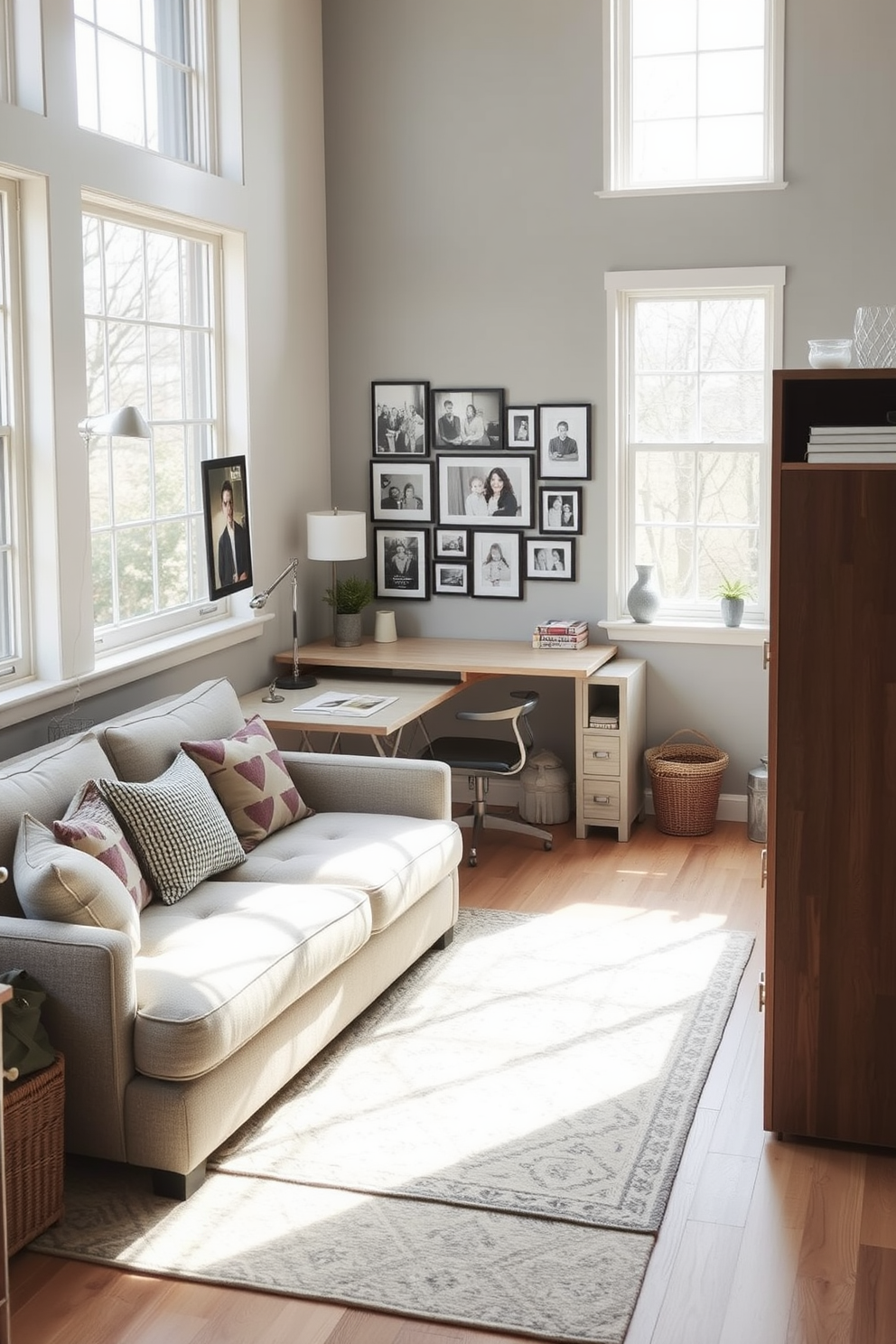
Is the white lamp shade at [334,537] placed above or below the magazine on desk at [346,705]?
above

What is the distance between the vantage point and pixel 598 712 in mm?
6328

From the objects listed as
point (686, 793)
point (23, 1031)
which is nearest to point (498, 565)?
point (686, 793)

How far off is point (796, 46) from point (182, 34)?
2.42 metres

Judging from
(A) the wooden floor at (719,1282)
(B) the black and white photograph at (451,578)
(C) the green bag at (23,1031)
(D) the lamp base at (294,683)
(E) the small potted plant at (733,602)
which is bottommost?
(A) the wooden floor at (719,1282)

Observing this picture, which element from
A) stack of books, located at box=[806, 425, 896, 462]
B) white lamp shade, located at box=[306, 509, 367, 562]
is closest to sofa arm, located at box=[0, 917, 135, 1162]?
stack of books, located at box=[806, 425, 896, 462]

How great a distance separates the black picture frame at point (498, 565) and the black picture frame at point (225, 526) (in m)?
1.22

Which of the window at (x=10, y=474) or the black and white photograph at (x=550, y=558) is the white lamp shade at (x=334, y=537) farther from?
the window at (x=10, y=474)

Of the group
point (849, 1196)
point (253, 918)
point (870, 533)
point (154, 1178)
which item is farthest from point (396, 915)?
point (870, 533)

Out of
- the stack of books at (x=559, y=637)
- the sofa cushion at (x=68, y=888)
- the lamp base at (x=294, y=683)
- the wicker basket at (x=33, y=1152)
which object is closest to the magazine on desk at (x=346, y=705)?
the lamp base at (x=294, y=683)

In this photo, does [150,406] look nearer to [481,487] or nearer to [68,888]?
[481,487]

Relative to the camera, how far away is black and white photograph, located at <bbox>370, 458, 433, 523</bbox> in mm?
6715

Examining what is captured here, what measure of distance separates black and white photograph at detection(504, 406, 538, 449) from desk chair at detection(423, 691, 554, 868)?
111 cm

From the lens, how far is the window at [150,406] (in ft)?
16.6

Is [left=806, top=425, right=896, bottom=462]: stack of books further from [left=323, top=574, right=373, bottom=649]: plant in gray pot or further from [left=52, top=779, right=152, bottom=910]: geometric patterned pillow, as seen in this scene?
[left=323, top=574, right=373, bottom=649]: plant in gray pot
